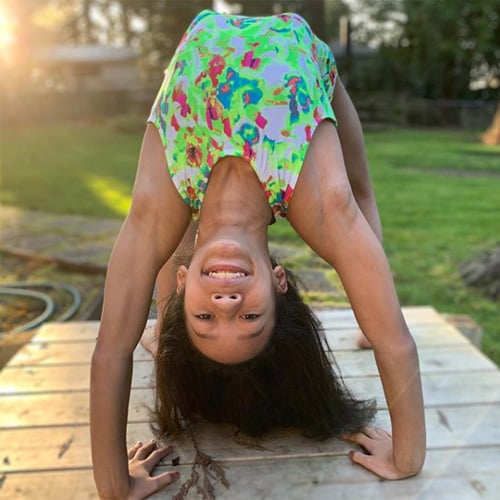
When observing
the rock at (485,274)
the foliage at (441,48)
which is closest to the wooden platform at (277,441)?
the rock at (485,274)

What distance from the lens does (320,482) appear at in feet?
5.62

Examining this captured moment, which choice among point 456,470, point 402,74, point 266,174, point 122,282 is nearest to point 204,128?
point 266,174

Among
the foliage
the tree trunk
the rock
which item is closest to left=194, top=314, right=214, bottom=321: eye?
the rock

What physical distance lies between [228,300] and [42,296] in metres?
3.04

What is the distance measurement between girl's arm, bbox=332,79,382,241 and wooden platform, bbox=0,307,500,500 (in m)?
0.59

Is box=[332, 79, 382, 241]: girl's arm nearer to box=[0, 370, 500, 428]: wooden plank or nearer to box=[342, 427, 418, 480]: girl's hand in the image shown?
box=[0, 370, 500, 428]: wooden plank

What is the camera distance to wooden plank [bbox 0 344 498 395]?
7.61ft

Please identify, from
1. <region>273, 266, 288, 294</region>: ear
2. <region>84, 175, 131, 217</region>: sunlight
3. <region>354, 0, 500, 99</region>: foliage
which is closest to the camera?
<region>273, 266, 288, 294</region>: ear

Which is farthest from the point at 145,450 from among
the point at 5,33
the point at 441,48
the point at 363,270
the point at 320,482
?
the point at 5,33

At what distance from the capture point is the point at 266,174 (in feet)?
5.22

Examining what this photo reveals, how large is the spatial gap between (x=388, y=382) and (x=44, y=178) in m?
8.17

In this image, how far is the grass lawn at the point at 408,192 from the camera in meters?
4.29

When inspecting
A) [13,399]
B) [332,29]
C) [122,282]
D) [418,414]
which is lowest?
[332,29]

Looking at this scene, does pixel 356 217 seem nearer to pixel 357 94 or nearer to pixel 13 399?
pixel 13 399
